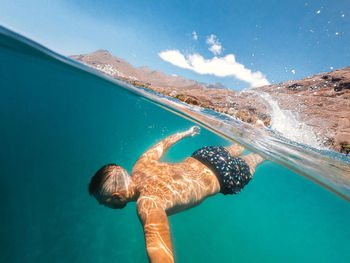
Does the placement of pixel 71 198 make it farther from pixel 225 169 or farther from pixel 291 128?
pixel 291 128

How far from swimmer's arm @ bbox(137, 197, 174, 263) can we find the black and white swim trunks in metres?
2.07

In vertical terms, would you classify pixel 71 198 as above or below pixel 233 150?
below

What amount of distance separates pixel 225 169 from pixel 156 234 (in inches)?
97.2

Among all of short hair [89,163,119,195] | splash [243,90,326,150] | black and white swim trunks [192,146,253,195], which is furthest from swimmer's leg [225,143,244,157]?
splash [243,90,326,150]

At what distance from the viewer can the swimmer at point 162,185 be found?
6.42 feet

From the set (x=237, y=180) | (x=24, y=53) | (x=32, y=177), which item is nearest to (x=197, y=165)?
(x=237, y=180)

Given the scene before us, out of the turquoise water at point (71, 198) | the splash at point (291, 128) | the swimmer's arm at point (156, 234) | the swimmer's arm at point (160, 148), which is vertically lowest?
the turquoise water at point (71, 198)

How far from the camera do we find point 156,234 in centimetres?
188

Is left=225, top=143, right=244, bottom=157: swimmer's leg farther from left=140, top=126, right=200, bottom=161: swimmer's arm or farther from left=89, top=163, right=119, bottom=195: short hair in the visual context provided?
left=89, top=163, right=119, bottom=195: short hair

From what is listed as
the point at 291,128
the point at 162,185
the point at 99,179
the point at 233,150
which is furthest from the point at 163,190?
the point at 291,128

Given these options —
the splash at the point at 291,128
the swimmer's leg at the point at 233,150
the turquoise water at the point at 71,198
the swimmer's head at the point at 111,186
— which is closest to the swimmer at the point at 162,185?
the swimmer's head at the point at 111,186

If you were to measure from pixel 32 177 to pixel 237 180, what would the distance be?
9.12 meters

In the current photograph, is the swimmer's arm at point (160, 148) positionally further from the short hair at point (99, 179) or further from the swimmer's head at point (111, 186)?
the short hair at point (99, 179)

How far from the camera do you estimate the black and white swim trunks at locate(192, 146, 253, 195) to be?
3697 millimetres
